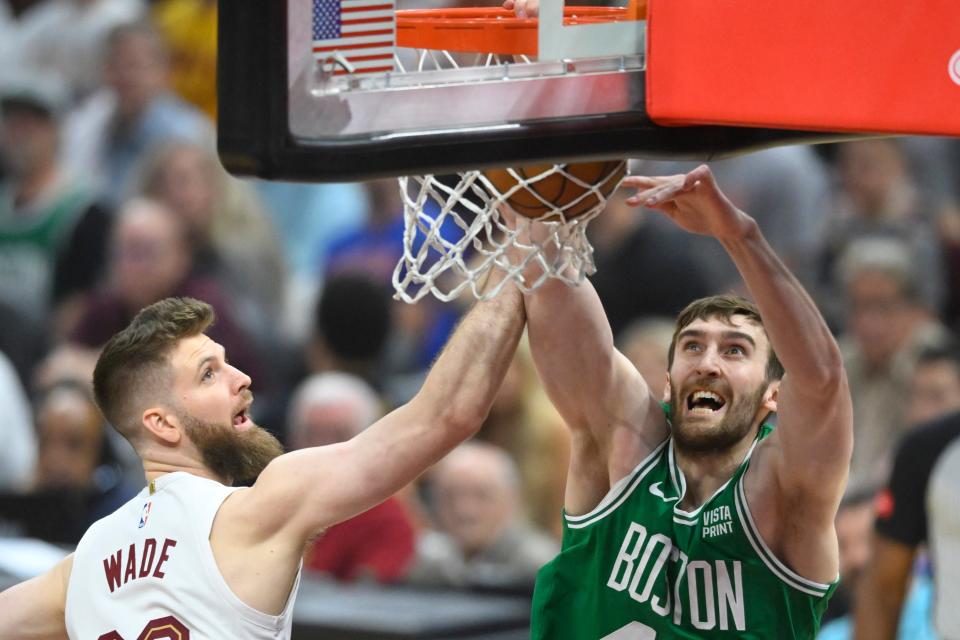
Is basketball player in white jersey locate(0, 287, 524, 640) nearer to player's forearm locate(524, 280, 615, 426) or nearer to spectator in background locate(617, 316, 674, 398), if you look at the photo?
player's forearm locate(524, 280, 615, 426)

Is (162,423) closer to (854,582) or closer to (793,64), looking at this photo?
(793,64)

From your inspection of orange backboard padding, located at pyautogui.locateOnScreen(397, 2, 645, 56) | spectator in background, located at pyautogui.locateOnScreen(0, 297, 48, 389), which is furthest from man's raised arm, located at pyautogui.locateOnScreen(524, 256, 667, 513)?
spectator in background, located at pyautogui.locateOnScreen(0, 297, 48, 389)

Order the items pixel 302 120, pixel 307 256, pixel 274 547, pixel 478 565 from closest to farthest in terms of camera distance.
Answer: pixel 302 120 < pixel 274 547 < pixel 478 565 < pixel 307 256

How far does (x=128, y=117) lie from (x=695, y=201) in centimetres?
716

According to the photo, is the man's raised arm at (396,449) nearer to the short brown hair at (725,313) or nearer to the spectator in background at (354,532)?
the short brown hair at (725,313)

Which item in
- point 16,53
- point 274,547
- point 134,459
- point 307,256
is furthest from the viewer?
point 16,53

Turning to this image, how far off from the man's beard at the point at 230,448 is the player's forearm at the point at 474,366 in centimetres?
45

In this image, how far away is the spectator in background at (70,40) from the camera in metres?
11.6

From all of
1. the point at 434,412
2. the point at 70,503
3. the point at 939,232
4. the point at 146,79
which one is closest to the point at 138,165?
→ the point at 146,79

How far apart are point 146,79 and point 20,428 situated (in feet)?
8.91

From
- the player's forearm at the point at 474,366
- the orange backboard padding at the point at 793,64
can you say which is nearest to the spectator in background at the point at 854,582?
the player's forearm at the point at 474,366

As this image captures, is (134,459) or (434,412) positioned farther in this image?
(134,459)

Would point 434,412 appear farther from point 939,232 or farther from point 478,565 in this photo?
point 939,232

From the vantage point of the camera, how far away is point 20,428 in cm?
864
